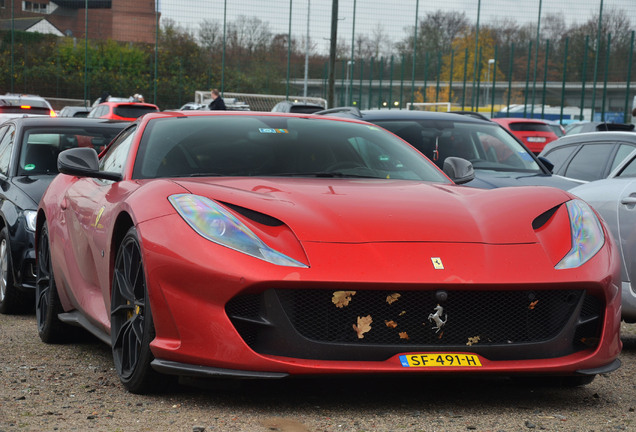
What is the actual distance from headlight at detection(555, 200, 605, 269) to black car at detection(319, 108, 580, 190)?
454 cm

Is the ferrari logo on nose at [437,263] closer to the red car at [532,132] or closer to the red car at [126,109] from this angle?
the red car at [126,109]

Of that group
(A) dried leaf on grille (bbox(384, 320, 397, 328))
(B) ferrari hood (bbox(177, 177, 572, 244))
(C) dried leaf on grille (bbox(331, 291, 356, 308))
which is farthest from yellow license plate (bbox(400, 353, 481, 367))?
(B) ferrari hood (bbox(177, 177, 572, 244))

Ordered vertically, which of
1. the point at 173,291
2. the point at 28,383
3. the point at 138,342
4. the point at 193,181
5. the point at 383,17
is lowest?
the point at 28,383

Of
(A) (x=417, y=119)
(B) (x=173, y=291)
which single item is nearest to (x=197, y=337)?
(B) (x=173, y=291)

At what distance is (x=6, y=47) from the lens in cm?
4594

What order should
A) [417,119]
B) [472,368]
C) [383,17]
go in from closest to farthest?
1. [472,368]
2. [417,119]
3. [383,17]

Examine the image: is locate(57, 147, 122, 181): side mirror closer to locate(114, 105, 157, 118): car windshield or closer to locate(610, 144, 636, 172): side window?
locate(610, 144, 636, 172): side window

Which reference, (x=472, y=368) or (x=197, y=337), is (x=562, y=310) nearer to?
(x=472, y=368)

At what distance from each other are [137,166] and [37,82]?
146 feet

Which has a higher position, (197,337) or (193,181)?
(193,181)

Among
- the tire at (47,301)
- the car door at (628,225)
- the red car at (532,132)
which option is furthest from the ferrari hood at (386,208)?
the red car at (532,132)

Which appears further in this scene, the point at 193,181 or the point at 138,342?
the point at 193,181

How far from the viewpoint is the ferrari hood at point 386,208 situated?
3.94 metres

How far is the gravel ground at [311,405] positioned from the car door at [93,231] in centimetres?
37
